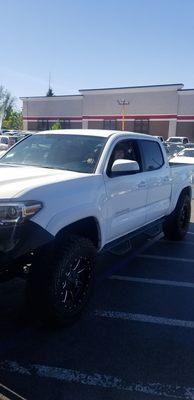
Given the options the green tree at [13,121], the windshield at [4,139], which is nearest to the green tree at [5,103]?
the green tree at [13,121]

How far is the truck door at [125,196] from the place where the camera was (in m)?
4.67

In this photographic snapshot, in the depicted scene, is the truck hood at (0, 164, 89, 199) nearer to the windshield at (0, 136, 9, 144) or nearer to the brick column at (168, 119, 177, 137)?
the windshield at (0, 136, 9, 144)

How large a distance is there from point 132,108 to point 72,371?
5313cm

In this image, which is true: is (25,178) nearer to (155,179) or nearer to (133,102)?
(155,179)

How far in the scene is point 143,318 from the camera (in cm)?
432

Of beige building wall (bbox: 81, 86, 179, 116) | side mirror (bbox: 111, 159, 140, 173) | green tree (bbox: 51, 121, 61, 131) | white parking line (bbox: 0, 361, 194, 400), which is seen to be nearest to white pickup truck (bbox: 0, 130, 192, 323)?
side mirror (bbox: 111, 159, 140, 173)

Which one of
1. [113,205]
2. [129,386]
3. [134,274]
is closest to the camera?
[129,386]

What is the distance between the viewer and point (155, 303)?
472 centimetres

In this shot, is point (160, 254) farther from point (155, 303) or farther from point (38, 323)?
point (38, 323)

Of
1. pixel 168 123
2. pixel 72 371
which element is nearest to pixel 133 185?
pixel 72 371

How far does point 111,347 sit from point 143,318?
2.35 ft

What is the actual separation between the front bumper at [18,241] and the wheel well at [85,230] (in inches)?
18.4

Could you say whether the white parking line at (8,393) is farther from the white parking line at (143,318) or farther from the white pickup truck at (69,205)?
the white parking line at (143,318)

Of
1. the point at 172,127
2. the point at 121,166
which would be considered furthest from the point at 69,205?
the point at 172,127
